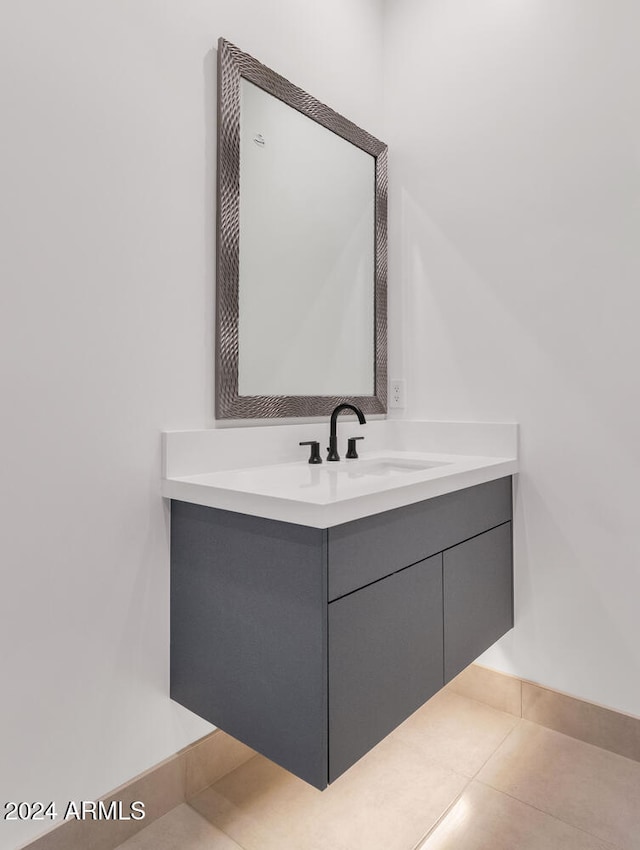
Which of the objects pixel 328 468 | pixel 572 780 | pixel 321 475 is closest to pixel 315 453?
pixel 328 468

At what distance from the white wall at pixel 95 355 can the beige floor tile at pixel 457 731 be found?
703 millimetres

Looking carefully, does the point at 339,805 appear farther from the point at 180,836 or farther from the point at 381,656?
the point at 381,656

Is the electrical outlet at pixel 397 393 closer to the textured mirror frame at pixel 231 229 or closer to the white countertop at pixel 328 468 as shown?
the white countertop at pixel 328 468

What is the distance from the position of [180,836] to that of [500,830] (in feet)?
2.62

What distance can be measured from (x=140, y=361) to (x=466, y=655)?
4.08 feet

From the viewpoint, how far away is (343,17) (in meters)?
2.00

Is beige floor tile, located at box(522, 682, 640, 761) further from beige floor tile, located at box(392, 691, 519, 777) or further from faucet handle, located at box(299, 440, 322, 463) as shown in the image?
faucet handle, located at box(299, 440, 322, 463)

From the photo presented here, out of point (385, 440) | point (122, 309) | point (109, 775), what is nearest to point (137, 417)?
point (122, 309)

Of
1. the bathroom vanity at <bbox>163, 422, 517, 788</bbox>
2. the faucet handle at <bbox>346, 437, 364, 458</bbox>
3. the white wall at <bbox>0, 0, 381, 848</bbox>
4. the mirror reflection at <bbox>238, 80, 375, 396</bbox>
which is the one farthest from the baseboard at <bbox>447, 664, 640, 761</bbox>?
the mirror reflection at <bbox>238, 80, 375, 396</bbox>

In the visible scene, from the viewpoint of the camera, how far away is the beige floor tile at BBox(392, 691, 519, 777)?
1.61m

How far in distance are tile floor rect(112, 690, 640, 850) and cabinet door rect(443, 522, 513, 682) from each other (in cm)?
31

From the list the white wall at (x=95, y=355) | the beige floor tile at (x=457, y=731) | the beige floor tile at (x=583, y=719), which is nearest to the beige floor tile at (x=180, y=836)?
the white wall at (x=95, y=355)

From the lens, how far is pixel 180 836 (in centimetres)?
132

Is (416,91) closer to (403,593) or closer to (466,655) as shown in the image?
(403,593)
